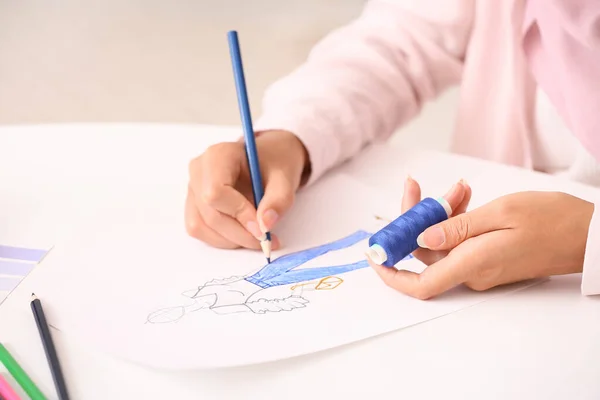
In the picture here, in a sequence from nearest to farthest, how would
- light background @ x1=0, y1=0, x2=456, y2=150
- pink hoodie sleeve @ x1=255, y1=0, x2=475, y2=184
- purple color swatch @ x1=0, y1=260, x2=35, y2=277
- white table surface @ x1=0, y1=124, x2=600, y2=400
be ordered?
white table surface @ x1=0, y1=124, x2=600, y2=400, purple color swatch @ x1=0, y1=260, x2=35, y2=277, pink hoodie sleeve @ x1=255, y1=0, x2=475, y2=184, light background @ x1=0, y1=0, x2=456, y2=150

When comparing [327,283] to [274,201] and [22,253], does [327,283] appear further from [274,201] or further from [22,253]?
[22,253]

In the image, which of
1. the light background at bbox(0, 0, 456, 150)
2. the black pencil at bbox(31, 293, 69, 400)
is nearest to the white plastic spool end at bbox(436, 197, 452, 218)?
the black pencil at bbox(31, 293, 69, 400)

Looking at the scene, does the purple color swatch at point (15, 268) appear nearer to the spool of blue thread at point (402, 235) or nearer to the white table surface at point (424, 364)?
the white table surface at point (424, 364)

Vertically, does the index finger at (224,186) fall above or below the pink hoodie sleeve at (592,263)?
above

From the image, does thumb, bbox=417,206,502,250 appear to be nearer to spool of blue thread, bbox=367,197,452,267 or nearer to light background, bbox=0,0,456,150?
spool of blue thread, bbox=367,197,452,267

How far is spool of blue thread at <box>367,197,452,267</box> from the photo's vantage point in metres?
0.38

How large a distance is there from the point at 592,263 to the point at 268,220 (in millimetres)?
198

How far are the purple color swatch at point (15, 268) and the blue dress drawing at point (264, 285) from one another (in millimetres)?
105

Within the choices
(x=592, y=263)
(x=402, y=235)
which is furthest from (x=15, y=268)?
(x=592, y=263)

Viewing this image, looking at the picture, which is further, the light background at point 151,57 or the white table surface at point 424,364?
the light background at point 151,57

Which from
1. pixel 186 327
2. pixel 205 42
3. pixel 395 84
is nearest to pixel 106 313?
pixel 186 327

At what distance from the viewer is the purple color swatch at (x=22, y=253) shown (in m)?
0.44

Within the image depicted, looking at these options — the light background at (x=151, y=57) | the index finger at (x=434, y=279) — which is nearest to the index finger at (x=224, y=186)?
the index finger at (x=434, y=279)

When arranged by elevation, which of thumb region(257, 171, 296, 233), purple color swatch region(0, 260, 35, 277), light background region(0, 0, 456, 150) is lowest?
thumb region(257, 171, 296, 233)
